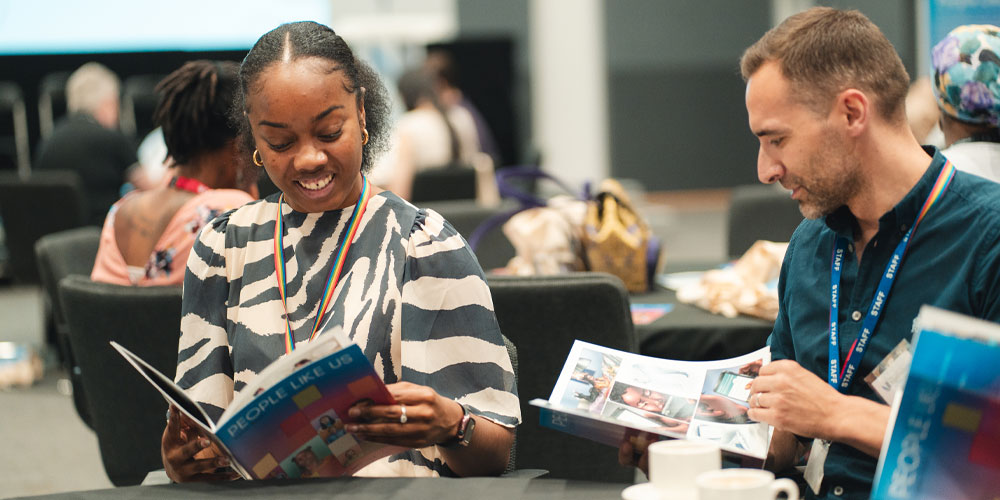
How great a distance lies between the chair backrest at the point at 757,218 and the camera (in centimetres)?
381

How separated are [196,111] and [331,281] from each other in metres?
1.10

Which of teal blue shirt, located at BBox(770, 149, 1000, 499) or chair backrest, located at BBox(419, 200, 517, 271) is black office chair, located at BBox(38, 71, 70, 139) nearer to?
chair backrest, located at BBox(419, 200, 517, 271)

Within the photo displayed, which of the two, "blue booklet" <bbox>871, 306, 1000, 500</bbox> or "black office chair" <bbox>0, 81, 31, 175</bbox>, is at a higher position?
"blue booklet" <bbox>871, 306, 1000, 500</bbox>

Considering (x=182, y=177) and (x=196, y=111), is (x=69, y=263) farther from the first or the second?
(x=196, y=111)

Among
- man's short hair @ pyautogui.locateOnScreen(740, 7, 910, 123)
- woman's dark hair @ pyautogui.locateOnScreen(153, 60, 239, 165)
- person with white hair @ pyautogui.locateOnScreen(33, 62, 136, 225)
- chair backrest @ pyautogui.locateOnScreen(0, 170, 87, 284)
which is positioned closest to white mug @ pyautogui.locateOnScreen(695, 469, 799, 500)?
man's short hair @ pyautogui.locateOnScreen(740, 7, 910, 123)

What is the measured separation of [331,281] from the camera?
1.67 metres

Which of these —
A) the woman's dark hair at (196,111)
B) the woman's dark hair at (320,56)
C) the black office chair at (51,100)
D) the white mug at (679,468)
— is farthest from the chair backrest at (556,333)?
the black office chair at (51,100)

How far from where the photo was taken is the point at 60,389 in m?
5.27

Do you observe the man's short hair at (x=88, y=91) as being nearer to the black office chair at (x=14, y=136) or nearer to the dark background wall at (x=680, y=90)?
the black office chair at (x=14, y=136)

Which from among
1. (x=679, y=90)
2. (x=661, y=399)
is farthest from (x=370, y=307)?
(x=679, y=90)

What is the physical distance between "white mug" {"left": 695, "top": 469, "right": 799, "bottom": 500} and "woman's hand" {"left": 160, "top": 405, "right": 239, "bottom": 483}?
0.84 meters

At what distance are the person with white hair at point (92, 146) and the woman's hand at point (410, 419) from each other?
537 centimetres

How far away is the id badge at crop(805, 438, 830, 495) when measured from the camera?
1517 millimetres

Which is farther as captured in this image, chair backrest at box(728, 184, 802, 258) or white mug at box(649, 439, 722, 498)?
chair backrest at box(728, 184, 802, 258)
